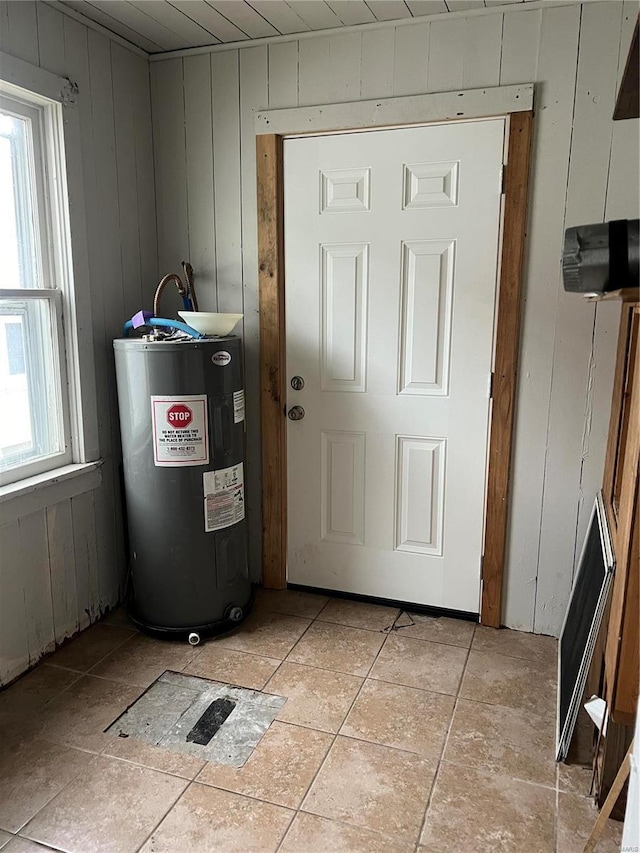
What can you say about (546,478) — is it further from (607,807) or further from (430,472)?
(607,807)

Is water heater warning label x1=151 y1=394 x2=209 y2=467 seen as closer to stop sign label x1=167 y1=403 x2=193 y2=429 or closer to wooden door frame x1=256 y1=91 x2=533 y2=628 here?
stop sign label x1=167 y1=403 x2=193 y2=429

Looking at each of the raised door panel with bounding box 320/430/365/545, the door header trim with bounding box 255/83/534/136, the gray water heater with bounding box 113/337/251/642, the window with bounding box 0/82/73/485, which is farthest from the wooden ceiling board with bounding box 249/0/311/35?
the raised door panel with bounding box 320/430/365/545

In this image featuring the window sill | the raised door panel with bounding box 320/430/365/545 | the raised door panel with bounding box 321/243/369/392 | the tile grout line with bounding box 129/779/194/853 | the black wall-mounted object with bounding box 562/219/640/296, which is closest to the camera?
the black wall-mounted object with bounding box 562/219/640/296

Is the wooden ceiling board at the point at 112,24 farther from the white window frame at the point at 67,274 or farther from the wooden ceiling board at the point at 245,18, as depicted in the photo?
the wooden ceiling board at the point at 245,18

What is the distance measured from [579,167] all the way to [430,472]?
4.20 feet

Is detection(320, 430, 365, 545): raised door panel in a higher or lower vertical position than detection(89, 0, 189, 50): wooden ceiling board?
lower

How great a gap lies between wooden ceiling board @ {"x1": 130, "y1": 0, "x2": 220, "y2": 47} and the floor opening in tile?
Result: 2441 millimetres

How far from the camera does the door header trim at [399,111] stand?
89.0 inches

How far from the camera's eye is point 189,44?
2602 mm

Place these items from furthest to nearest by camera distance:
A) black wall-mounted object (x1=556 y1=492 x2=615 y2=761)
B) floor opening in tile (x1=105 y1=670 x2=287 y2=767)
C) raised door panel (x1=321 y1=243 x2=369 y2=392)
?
raised door panel (x1=321 y1=243 x2=369 y2=392) → floor opening in tile (x1=105 y1=670 x2=287 y2=767) → black wall-mounted object (x1=556 y1=492 x2=615 y2=761)

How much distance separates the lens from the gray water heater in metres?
2.34

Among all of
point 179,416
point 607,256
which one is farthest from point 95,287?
point 607,256

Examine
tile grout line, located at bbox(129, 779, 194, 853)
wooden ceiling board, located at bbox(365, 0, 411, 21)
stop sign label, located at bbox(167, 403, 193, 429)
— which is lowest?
tile grout line, located at bbox(129, 779, 194, 853)

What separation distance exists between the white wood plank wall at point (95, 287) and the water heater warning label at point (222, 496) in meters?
0.52
